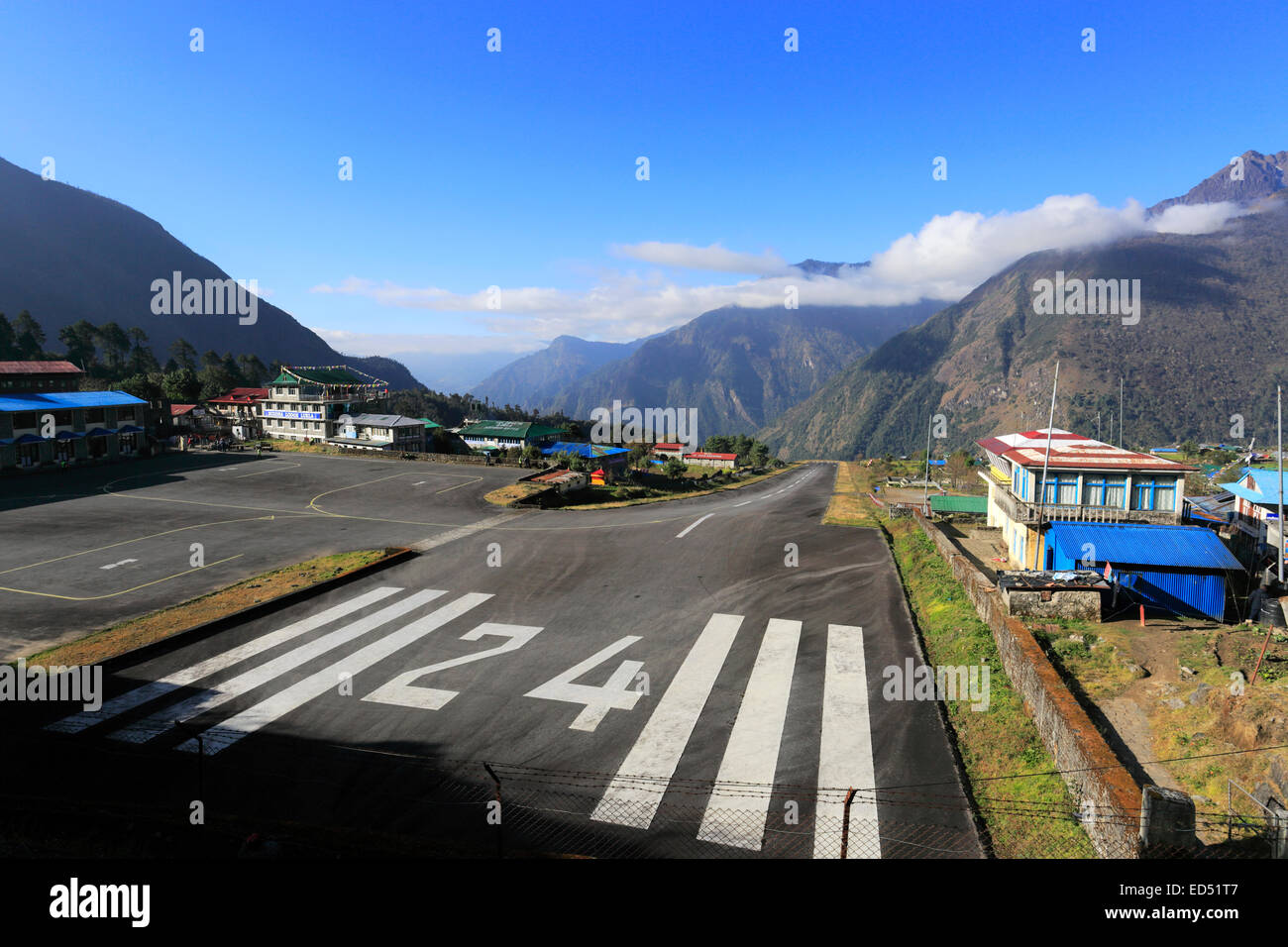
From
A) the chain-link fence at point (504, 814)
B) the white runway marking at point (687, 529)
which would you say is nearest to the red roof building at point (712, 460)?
the white runway marking at point (687, 529)

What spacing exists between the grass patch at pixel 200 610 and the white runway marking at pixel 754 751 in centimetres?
1762

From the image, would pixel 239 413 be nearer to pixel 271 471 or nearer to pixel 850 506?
pixel 271 471

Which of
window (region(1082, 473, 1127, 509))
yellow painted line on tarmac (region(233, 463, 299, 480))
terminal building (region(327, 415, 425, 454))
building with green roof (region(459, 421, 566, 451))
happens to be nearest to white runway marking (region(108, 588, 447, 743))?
window (region(1082, 473, 1127, 509))

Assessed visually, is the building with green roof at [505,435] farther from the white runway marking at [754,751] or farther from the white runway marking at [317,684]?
the white runway marking at [754,751]

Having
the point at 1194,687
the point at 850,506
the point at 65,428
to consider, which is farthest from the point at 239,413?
the point at 1194,687

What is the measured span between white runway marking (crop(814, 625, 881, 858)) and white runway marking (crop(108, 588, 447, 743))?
14.8m

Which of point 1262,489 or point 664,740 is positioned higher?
point 1262,489

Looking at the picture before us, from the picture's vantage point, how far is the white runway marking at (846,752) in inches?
453

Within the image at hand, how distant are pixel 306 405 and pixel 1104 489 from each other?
275 feet

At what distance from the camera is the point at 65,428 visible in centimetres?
5675

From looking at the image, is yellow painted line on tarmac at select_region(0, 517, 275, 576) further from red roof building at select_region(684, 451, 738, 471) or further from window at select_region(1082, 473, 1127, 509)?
red roof building at select_region(684, 451, 738, 471)
